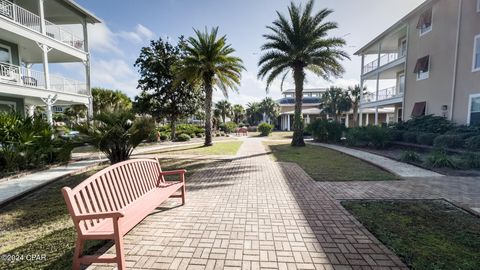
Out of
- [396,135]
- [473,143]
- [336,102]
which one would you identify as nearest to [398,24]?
[396,135]

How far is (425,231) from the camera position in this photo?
3500mm

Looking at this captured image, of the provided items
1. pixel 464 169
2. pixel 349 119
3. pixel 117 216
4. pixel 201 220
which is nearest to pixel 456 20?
pixel 464 169

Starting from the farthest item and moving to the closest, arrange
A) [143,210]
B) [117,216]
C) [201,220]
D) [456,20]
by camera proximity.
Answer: [456,20], [201,220], [143,210], [117,216]

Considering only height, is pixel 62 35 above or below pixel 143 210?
above

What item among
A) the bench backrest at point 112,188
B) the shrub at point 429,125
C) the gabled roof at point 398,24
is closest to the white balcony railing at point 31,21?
the bench backrest at point 112,188

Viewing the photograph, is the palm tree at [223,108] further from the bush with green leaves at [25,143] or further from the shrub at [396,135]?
the bush with green leaves at [25,143]

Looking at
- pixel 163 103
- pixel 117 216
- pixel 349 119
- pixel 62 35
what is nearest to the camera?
pixel 117 216

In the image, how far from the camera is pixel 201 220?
397cm

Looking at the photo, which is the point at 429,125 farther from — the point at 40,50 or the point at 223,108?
the point at 223,108

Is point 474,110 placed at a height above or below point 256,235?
above

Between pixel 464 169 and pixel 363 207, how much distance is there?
641 centimetres

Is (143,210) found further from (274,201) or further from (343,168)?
(343,168)

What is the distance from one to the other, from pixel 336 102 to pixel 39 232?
36.2m

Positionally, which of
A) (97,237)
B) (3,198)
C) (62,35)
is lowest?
(3,198)
